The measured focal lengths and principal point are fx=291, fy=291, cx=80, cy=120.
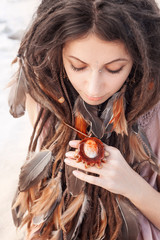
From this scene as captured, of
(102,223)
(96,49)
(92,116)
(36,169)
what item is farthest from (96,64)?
(102,223)

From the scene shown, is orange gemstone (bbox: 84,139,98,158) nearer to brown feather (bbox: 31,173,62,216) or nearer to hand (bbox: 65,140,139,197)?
hand (bbox: 65,140,139,197)

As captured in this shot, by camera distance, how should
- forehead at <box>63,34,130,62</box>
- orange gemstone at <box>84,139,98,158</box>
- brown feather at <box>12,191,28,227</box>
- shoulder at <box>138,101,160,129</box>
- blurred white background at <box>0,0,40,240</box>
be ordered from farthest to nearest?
blurred white background at <box>0,0,40,240</box> < brown feather at <box>12,191,28,227</box> < shoulder at <box>138,101,160,129</box> < orange gemstone at <box>84,139,98,158</box> < forehead at <box>63,34,130,62</box>

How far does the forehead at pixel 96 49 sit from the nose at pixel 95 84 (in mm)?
56

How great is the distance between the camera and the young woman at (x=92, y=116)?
0.76 meters

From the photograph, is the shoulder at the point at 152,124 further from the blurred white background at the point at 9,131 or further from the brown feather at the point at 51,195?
the blurred white background at the point at 9,131

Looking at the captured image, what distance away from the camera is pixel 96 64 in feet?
2.56

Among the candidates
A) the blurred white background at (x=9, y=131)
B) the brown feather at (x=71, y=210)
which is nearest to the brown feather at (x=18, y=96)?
the blurred white background at (x=9, y=131)

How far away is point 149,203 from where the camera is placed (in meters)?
1.00

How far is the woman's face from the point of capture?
75 centimetres

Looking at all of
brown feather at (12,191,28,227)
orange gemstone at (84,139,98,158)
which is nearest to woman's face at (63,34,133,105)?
orange gemstone at (84,139,98,158)

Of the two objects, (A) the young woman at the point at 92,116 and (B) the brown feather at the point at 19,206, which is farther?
(B) the brown feather at the point at 19,206

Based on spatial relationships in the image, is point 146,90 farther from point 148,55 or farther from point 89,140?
point 89,140

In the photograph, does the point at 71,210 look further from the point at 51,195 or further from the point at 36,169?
the point at 36,169

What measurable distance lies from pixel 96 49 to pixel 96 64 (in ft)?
0.14
